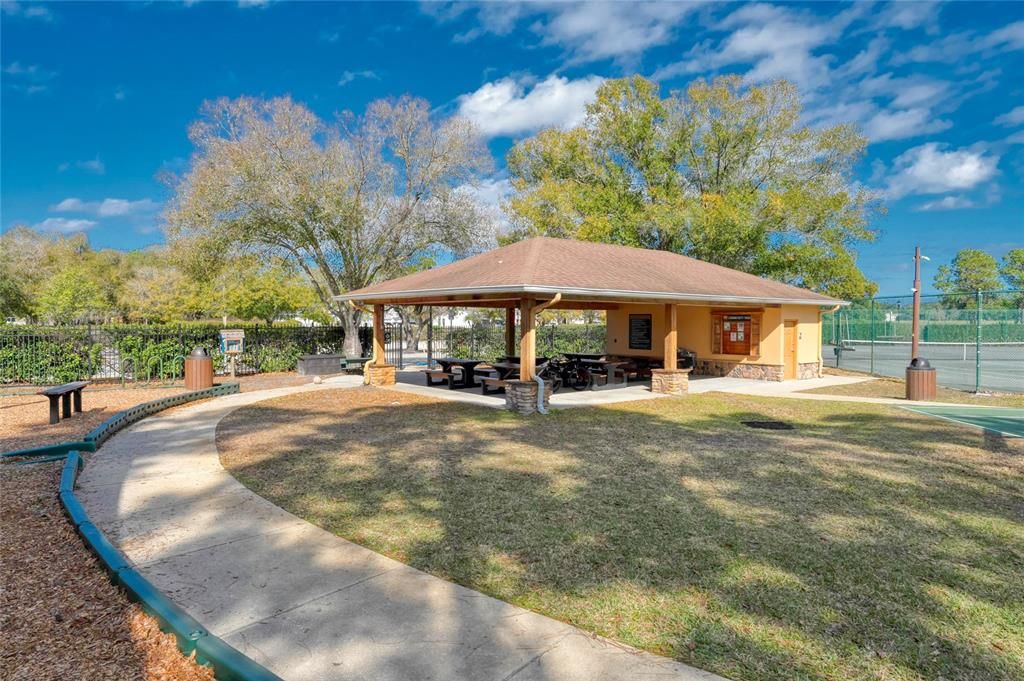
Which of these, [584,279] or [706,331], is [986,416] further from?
[706,331]

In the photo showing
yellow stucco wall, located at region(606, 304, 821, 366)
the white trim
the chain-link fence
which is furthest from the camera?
yellow stucco wall, located at region(606, 304, 821, 366)

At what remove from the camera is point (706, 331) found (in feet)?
57.9

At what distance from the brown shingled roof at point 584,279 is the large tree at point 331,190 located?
242 inches

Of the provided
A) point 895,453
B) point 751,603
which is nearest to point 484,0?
point 895,453

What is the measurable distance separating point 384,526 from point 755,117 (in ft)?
91.9

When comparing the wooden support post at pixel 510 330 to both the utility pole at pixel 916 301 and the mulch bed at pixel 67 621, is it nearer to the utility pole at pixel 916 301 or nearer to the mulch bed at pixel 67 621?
the utility pole at pixel 916 301

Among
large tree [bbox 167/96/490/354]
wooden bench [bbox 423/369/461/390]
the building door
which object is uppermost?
large tree [bbox 167/96/490/354]

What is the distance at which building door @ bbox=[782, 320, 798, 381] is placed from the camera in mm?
16188

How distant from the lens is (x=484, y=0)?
17484mm

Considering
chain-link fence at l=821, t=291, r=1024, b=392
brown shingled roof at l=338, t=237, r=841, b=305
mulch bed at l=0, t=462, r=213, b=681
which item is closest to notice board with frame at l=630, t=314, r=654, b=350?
brown shingled roof at l=338, t=237, r=841, b=305

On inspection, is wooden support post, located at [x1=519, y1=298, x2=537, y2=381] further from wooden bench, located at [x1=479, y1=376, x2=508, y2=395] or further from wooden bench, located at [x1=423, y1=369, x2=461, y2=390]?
wooden bench, located at [x1=423, y1=369, x2=461, y2=390]

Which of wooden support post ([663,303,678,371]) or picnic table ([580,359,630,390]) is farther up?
wooden support post ([663,303,678,371])

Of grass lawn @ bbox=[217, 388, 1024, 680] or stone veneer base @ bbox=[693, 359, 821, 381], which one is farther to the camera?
stone veneer base @ bbox=[693, 359, 821, 381]

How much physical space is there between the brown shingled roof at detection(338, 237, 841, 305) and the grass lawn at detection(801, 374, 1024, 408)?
2.68 m
